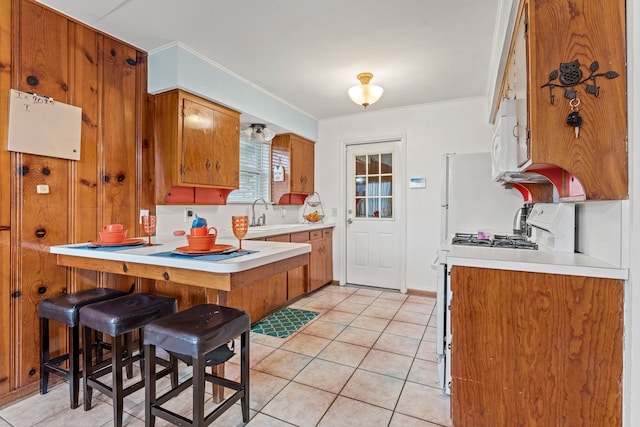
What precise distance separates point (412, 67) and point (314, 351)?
8.62 feet

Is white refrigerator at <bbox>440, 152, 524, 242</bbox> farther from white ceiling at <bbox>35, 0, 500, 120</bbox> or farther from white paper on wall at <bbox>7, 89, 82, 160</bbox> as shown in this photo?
white paper on wall at <bbox>7, 89, 82, 160</bbox>

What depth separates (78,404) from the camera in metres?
1.83

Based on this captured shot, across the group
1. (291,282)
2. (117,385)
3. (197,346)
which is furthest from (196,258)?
(291,282)

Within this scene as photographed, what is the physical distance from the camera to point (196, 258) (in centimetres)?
158

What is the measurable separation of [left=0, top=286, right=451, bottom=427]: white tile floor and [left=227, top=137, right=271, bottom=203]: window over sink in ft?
5.56

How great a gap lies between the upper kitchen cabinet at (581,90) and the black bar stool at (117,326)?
207 centimetres

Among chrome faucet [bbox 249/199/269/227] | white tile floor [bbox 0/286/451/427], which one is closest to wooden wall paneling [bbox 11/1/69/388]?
white tile floor [bbox 0/286/451/427]

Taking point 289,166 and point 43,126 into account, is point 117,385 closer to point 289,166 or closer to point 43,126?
point 43,126

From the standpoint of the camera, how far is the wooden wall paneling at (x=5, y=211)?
1827mm

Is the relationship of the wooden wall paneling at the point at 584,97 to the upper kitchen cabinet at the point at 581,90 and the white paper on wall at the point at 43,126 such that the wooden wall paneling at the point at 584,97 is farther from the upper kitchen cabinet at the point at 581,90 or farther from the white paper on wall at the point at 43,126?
the white paper on wall at the point at 43,126

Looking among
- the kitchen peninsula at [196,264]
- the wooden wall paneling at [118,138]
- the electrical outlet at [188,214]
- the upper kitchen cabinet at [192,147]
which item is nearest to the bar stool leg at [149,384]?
the kitchen peninsula at [196,264]

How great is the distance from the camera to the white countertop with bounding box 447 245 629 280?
132cm

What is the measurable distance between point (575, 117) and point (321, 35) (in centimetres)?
179

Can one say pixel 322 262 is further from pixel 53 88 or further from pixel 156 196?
pixel 53 88
